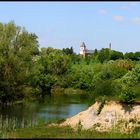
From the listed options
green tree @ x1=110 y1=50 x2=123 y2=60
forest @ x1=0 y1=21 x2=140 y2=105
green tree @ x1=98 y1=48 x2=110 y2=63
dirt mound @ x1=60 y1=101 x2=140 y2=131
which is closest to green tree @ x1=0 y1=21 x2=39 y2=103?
forest @ x1=0 y1=21 x2=140 y2=105

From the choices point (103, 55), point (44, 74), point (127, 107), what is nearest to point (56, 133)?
point (127, 107)

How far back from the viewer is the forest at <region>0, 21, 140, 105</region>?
55353 millimetres

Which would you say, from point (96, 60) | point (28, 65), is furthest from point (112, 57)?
point (28, 65)

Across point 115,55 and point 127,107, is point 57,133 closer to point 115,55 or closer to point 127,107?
point 127,107

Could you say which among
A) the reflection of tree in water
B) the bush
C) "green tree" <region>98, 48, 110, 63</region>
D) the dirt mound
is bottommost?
the dirt mound

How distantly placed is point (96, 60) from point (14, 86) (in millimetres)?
90919

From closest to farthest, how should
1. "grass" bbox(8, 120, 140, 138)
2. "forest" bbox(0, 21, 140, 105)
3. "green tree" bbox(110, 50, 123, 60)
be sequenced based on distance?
"grass" bbox(8, 120, 140, 138) < "forest" bbox(0, 21, 140, 105) < "green tree" bbox(110, 50, 123, 60)

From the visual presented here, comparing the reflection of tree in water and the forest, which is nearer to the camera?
the reflection of tree in water

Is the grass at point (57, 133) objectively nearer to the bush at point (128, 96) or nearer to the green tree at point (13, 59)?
the bush at point (128, 96)

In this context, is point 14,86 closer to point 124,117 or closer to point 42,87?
point 42,87

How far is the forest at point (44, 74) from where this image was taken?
55353 mm

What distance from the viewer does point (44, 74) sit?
10888 cm

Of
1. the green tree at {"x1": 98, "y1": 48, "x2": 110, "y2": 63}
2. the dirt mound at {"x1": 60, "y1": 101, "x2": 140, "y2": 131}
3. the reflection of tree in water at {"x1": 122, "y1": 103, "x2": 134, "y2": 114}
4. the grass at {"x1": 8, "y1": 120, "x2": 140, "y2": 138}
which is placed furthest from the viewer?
the green tree at {"x1": 98, "y1": 48, "x2": 110, "y2": 63}

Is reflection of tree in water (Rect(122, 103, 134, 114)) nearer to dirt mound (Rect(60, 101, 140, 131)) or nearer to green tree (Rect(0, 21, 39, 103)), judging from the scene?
dirt mound (Rect(60, 101, 140, 131))
